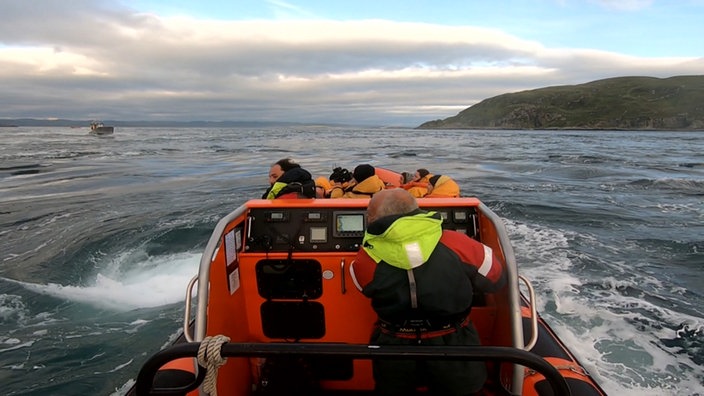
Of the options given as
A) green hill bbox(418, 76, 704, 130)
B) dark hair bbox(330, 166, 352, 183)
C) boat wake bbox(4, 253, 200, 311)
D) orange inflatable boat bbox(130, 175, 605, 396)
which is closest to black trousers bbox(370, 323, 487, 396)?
orange inflatable boat bbox(130, 175, 605, 396)

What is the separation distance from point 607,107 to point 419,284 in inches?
5730

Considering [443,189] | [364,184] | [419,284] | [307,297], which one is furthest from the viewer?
[443,189]

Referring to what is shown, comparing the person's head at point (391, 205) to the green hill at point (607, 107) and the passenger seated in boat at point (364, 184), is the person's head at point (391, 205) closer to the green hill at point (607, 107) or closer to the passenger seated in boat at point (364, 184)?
the passenger seated in boat at point (364, 184)

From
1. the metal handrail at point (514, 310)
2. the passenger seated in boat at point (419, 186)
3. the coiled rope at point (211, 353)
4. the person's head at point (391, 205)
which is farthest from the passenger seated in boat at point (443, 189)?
the coiled rope at point (211, 353)

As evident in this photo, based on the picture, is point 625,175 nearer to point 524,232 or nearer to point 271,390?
point 524,232

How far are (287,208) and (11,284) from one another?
668 cm

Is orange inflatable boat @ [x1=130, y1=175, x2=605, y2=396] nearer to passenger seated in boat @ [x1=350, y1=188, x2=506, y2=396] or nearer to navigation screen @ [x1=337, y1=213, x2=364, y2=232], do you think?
navigation screen @ [x1=337, y1=213, x2=364, y2=232]

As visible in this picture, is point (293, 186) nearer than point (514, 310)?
No

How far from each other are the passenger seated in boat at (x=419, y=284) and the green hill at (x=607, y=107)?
398ft

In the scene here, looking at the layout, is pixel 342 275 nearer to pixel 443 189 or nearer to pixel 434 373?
pixel 434 373

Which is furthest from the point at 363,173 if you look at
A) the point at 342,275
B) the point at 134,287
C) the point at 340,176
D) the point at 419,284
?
the point at 134,287

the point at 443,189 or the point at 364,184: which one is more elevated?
the point at 364,184

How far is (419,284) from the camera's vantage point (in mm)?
2277

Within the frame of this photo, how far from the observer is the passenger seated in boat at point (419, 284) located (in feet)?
7.42
